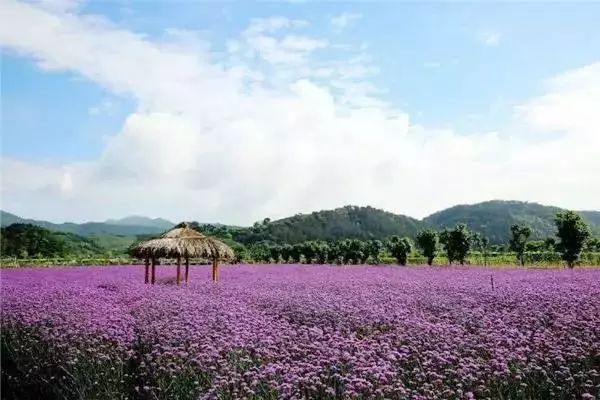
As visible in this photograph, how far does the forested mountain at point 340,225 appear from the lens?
136625mm

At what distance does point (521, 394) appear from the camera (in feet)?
18.1

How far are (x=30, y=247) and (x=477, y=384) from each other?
6372 centimetres

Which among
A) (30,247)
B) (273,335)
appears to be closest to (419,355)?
(273,335)

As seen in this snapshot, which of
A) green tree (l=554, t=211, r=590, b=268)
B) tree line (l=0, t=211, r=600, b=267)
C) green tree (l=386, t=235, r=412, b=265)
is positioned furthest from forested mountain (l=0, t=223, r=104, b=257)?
green tree (l=554, t=211, r=590, b=268)

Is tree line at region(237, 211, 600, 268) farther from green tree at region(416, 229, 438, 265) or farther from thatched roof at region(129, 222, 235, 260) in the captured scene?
thatched roof at region(129, 222, 235, 260)

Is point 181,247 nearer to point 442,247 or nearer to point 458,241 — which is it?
point 458,241

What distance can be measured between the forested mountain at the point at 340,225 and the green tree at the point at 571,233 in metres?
97.5

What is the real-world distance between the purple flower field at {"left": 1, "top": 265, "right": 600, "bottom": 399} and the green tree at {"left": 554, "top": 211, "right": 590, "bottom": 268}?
64.4 ft

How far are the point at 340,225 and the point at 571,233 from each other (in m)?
137

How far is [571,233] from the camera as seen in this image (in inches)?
1204

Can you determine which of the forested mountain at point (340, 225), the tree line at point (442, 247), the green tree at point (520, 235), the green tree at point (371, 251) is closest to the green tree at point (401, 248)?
the tree line at point (442, 247)

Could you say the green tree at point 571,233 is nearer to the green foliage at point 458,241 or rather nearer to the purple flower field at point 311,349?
the green foliage at point 458,241

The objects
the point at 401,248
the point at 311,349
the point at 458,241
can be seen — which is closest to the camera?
the point at 311,349

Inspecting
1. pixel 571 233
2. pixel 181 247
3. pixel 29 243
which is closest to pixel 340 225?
pixel 29 243
